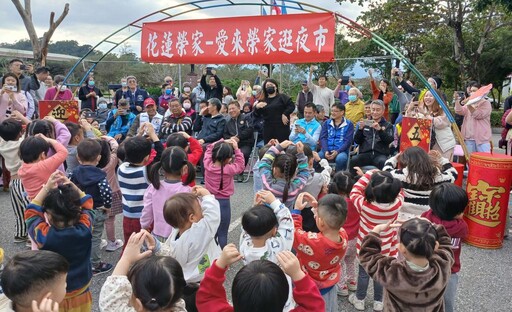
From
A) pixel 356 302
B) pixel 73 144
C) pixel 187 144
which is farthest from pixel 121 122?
pixel 356 302

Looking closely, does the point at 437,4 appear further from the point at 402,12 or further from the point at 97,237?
the point at 97,237

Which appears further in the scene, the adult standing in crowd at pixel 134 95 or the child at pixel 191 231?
the adult standing in crowd at pixel 134 95

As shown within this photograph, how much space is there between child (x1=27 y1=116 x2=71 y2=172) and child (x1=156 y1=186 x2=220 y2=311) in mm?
2306

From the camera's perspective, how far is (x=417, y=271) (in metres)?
1.92

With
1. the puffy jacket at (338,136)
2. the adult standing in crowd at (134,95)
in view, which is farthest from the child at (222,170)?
the adult standing in crowd at (134,95)

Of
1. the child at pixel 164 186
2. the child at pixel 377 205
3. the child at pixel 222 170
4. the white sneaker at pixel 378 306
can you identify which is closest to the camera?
the child at pixel 377 205

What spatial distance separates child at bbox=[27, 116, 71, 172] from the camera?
4.14 meters

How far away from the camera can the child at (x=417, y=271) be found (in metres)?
1.91

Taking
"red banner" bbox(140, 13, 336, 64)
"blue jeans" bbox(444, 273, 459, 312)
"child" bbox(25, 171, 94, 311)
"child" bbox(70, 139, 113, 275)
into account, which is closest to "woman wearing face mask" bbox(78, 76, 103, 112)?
"red banner" bbox(140, 13, 336, 64)

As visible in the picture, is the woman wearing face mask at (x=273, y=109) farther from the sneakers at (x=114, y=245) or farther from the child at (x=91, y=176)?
the child at (x=91, y=176)

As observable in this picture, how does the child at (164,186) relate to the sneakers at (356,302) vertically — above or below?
above

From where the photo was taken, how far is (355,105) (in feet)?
25.6

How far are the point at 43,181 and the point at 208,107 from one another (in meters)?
3.63

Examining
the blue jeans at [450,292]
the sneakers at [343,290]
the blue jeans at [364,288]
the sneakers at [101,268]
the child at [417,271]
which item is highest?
the child at [417,271]
